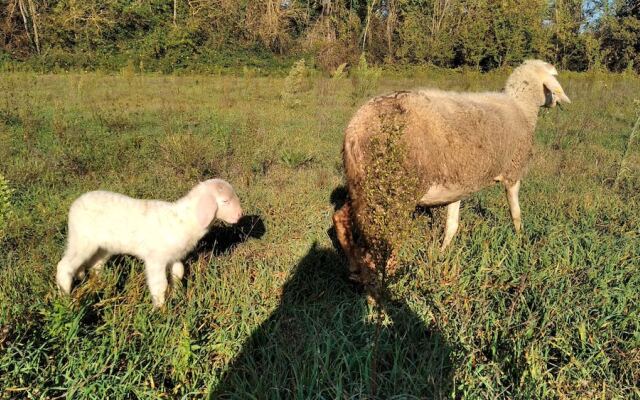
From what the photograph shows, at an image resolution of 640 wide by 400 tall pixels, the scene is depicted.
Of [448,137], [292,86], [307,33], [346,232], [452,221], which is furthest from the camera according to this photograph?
[307,33]

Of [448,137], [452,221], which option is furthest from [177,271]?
[452,221]

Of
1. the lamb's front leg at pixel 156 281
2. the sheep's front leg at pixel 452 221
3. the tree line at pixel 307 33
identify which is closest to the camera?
the lamb's front leg at pixel 156 281

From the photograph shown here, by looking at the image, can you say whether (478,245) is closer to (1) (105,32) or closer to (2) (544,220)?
(2) (544,220)

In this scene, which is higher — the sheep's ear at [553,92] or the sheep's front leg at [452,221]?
the sheep's ear at [553,92]

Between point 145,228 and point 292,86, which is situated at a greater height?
point 145,228

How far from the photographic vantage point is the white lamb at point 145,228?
311 centimetres

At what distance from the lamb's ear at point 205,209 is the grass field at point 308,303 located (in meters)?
0.53

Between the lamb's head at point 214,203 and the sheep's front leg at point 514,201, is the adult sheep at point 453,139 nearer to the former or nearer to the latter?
the sheep's front leg at point 514,201

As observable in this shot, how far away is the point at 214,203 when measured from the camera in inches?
128

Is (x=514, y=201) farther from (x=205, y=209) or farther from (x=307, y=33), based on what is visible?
(x=307, y=33)

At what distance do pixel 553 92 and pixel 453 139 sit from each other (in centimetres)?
201

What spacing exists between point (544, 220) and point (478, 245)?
1374 millimetres

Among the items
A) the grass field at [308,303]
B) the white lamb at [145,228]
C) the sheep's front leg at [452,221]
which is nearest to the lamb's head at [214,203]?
the white lamb at [145,228]

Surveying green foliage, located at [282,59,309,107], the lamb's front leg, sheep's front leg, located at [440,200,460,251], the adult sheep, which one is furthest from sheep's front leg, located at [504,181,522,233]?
green foliage, located at [282,59,309,107]
